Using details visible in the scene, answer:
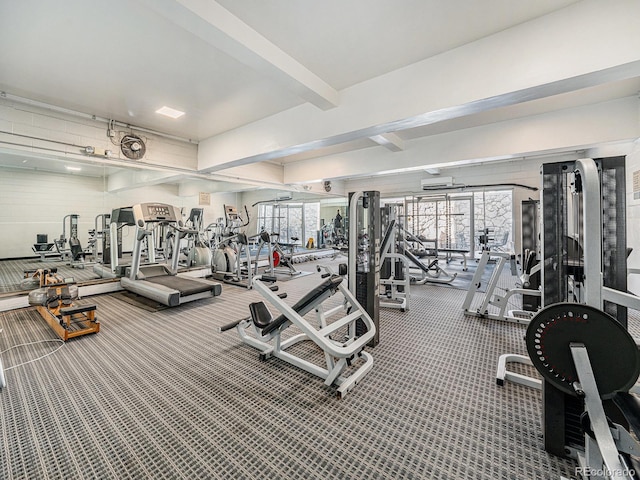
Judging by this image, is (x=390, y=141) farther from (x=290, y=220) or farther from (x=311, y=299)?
(x=290, y=220)

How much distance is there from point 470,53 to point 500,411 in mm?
3041

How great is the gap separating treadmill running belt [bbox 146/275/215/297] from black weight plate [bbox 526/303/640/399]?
4.04 m

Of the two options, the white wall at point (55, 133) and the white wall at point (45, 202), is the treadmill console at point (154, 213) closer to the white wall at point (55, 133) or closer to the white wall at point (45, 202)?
the white wall at point (55, 133)

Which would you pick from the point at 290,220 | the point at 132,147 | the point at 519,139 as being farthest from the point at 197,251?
the point at 519,139

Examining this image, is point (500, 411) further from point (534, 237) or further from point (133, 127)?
point (133, 127)

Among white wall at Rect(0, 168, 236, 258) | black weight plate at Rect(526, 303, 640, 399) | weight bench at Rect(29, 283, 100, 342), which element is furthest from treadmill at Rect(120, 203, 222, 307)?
black weight plate at Rect(526, 303, 640, 399)

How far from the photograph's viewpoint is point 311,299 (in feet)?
7.46

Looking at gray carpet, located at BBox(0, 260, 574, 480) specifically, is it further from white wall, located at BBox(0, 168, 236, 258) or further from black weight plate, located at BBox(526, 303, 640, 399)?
white wall, located at BBox(0, 168, 236, 258)

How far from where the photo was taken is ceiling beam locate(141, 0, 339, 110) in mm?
1919

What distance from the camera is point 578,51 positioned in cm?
220

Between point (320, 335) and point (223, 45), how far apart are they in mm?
2480

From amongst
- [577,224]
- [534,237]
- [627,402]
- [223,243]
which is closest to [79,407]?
[627,402]

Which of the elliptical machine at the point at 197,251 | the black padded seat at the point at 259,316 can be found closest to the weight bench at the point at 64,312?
the black padded seat at the point at 259,316

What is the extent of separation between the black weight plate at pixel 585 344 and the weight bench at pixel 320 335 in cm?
109
